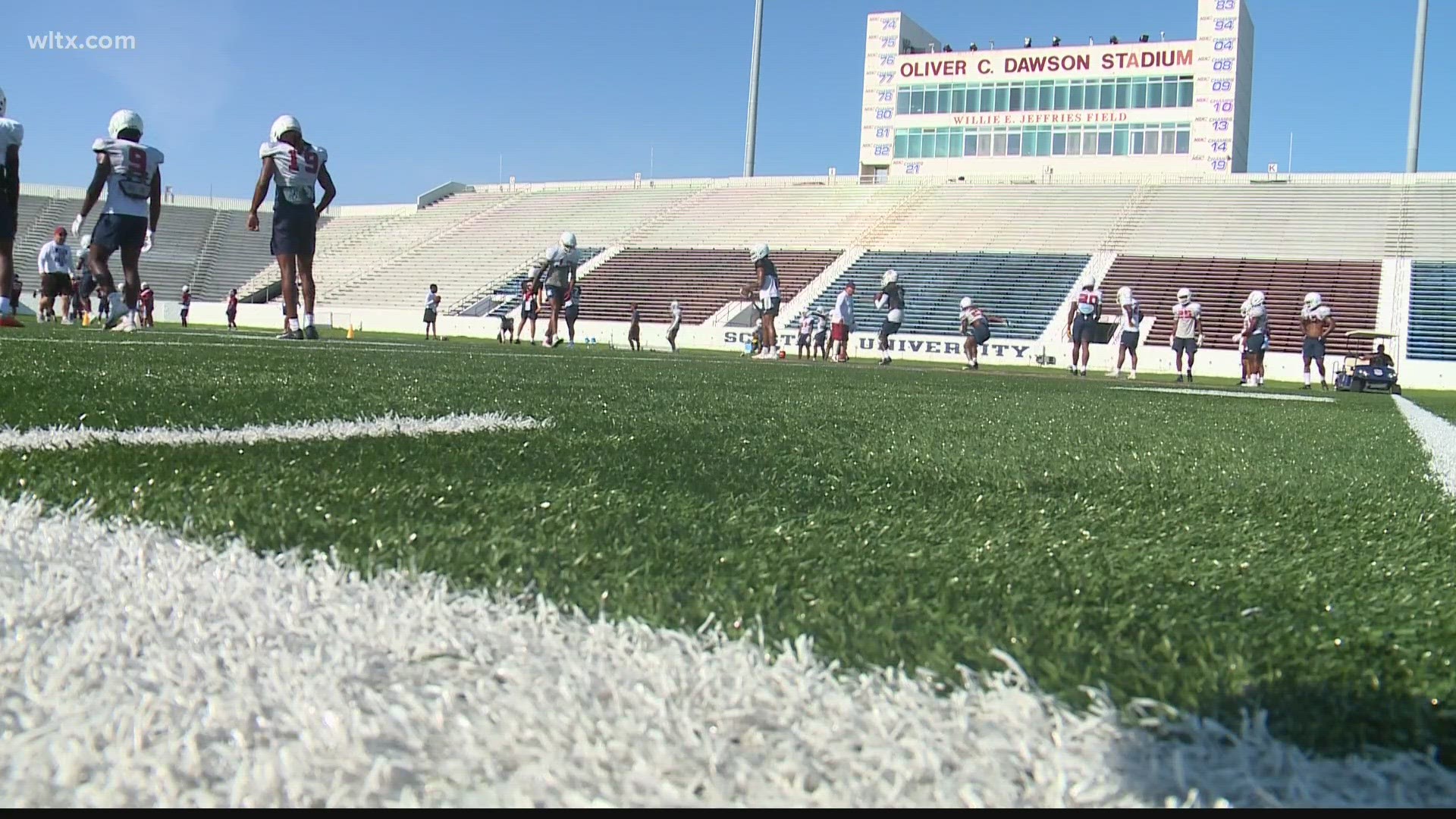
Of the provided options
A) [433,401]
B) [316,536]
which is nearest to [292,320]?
[433,401]

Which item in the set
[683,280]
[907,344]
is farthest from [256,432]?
[683,280]

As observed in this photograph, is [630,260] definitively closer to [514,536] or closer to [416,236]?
[416,236]

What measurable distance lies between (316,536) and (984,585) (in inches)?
31.4

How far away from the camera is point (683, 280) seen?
35844 mm

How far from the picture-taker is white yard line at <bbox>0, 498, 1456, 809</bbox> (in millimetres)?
731

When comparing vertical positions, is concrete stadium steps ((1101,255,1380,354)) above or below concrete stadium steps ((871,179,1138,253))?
below

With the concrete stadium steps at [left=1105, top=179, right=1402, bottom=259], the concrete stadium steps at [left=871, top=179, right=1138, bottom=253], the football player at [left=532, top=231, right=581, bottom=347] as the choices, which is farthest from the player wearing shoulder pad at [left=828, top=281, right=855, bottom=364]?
the concrete stadium steps at [left=1105, top=179, right=1402, bottom=259]

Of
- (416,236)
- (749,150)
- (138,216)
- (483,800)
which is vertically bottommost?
(483,800)

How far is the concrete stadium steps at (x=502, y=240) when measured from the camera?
3906 cm

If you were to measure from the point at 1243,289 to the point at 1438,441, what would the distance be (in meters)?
27.3

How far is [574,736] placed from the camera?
2.61 ft

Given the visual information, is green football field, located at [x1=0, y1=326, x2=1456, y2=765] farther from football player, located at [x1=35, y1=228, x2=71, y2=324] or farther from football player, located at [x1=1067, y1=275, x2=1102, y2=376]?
football player, located at [x1=35, y1=228, x2=71, y2=324]

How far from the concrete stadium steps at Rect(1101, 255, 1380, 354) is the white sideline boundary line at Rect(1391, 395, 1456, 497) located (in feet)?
65.7

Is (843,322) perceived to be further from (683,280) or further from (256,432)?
(683,280)
